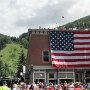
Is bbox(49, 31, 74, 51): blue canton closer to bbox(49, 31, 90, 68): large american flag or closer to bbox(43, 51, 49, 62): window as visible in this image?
bbox(49, 31, 90, 68): large american flag

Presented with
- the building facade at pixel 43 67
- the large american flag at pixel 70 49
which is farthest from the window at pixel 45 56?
the large american flag at pixel 70 49

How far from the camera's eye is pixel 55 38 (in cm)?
4825

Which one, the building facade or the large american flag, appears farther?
the building facade

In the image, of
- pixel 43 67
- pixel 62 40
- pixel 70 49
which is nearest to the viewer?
pixel 43 67

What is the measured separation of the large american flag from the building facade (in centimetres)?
82

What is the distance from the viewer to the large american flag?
154ft

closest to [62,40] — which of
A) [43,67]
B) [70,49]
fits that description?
[70,49]

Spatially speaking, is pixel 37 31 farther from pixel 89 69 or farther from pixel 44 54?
pixel 89 69

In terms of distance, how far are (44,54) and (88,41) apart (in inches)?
221

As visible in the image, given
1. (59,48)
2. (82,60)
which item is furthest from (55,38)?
(82,60)

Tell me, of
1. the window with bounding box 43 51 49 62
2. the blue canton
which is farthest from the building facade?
the blue canton

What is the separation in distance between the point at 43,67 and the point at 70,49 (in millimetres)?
3931

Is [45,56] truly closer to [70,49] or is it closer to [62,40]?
[62,40]

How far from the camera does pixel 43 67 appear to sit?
156ft
